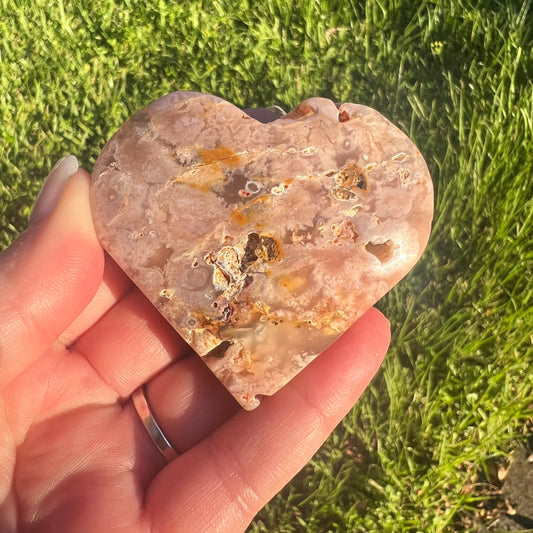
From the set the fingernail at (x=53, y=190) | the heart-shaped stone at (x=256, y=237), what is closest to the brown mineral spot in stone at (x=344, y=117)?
the heart-shaped stone at (x=256, y=237)

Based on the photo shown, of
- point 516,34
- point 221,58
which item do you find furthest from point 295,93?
point 516,34

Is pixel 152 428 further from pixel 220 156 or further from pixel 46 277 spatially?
pixel 220 156

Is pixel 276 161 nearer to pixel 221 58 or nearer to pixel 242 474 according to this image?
pixel 242 474

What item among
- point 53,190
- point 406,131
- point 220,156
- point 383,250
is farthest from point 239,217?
point 406,131

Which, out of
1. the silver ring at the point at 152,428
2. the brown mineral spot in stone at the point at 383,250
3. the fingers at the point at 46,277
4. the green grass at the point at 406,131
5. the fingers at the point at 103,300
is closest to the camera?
the fingers at the point at 46,277

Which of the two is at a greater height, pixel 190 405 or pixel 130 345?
pixel 130 345

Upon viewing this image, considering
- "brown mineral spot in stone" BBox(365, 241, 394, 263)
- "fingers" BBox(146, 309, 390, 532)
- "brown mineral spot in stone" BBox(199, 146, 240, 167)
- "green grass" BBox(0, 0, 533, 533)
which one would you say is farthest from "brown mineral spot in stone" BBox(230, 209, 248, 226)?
"green grass" BBox(0, 0, 533, 533)

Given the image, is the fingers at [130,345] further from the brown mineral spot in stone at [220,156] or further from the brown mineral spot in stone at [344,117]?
the brown mineral spot in stone at [344,117]
